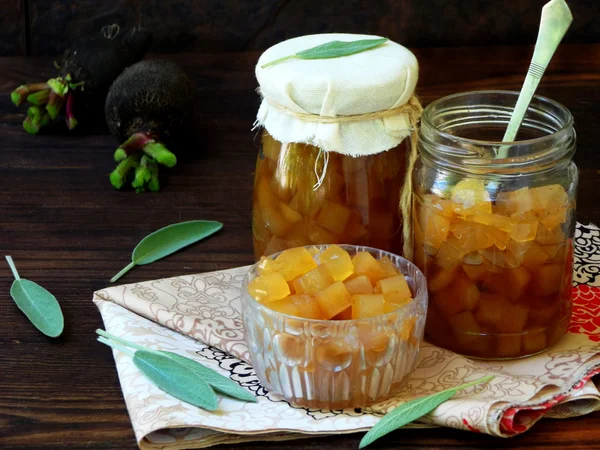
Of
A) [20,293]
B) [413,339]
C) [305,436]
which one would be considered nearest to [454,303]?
[413,339]

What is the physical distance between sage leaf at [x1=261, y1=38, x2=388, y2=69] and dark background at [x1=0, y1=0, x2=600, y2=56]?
3.10ft

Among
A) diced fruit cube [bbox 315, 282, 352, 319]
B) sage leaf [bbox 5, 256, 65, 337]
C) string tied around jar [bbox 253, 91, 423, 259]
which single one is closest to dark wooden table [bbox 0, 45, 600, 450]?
sage leaf [bbox 5, 256, 65, 337]

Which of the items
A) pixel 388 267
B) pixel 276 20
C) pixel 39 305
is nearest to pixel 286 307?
pixel 388 267

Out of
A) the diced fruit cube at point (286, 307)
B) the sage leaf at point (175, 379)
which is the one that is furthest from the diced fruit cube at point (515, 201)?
the sage leaf at point (175, 379)

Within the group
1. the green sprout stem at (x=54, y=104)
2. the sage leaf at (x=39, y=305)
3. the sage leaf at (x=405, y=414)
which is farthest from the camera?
the green sprout stem at (x=54, y=104)

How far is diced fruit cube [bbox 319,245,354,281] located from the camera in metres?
0.85

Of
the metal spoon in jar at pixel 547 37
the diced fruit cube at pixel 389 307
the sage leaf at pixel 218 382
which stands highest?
the metal spoon in jar at pixel 547 37

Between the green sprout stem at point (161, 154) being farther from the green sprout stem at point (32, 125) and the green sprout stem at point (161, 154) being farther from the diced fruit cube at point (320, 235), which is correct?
→ the diced fruit cube at point (320, 235)

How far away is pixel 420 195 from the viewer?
0.92m

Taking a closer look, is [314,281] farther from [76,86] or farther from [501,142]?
[76,86]

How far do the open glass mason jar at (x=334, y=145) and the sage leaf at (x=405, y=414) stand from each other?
22 centimetres

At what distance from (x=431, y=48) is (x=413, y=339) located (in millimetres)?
1186

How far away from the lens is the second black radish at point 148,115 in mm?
1372

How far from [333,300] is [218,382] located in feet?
0.45
